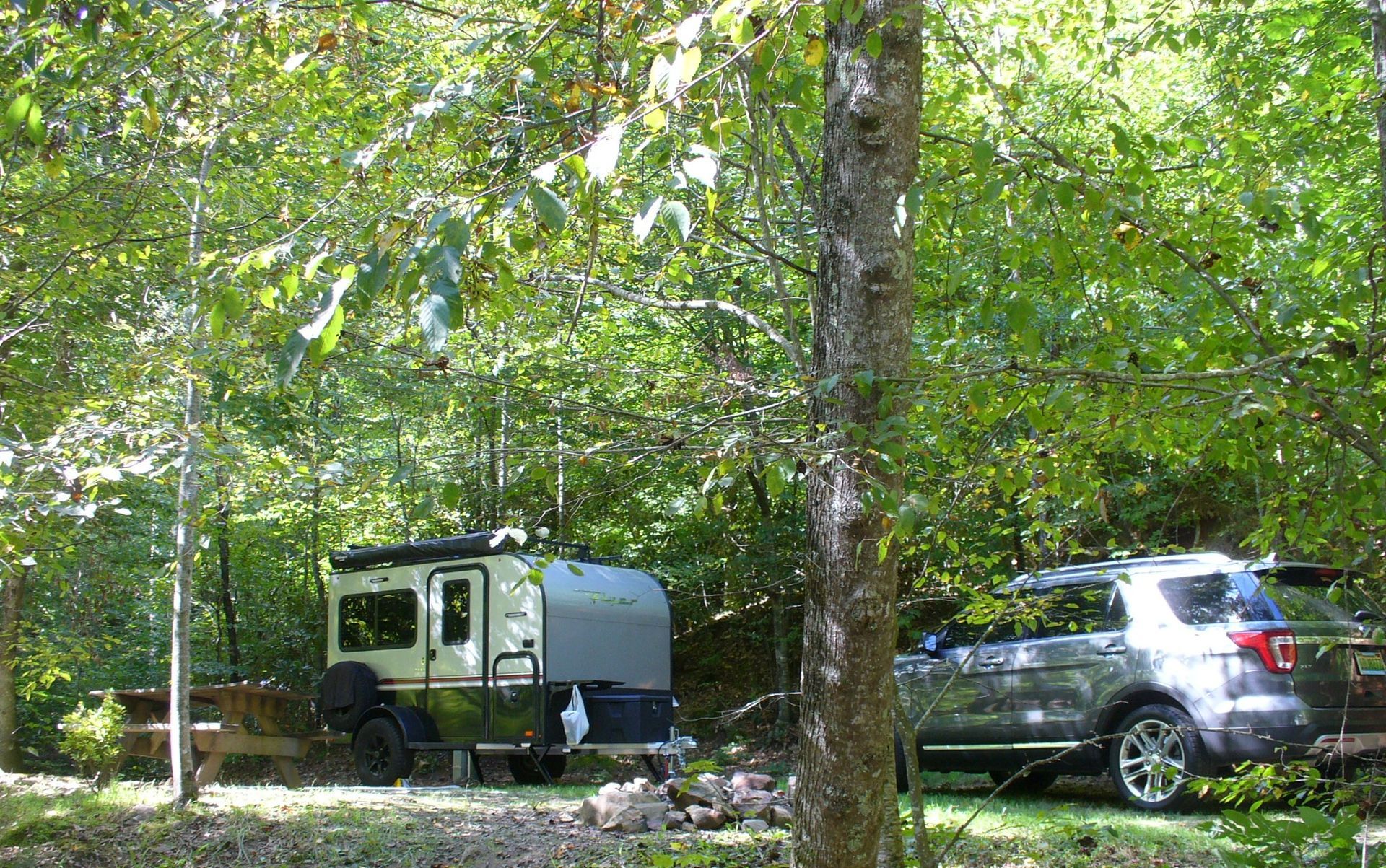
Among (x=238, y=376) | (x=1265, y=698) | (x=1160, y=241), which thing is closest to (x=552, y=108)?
(x=1160, y=241)

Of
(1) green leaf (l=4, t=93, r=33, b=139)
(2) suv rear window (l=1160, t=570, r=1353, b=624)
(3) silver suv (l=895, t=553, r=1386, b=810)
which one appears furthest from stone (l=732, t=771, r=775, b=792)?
(1) green leaf (l=4, t=93, r=33, b=139)

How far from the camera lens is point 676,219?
202 cm

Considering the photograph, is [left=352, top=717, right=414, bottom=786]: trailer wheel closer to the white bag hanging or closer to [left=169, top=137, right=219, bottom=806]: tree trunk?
the white bag hanging

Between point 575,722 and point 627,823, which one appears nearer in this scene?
point 627,823

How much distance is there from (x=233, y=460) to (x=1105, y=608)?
581 centimetres

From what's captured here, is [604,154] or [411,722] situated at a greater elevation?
[604,154]

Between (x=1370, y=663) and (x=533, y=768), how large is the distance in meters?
7.76

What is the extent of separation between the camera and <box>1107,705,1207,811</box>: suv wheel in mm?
6704

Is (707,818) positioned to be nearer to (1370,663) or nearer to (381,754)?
(1370,663)

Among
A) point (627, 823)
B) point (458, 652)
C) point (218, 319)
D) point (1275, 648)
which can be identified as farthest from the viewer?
point (458, 652)

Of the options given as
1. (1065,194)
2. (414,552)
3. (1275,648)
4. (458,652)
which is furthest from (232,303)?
(414,552)

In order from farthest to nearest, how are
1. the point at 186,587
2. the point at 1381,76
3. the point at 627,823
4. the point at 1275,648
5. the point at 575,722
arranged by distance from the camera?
the point at 575,722, the point at 186,587, the point at 1275,648, the point at 627,823, the point at 1381,76

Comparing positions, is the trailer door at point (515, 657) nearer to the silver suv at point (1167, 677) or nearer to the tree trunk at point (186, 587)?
the tree trunk at point (186, 587)

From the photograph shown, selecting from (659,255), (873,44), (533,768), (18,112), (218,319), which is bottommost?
(533,768)
